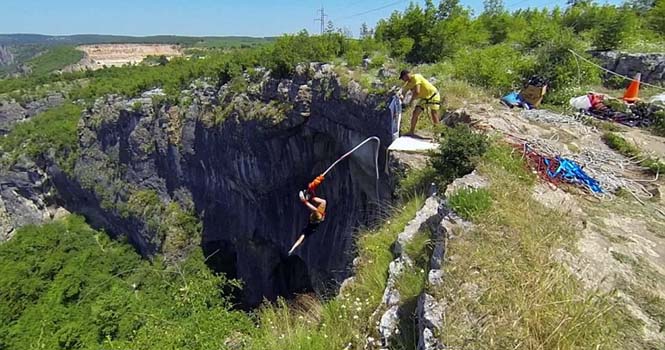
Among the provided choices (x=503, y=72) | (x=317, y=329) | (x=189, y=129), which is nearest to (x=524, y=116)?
(x=503, y=72)

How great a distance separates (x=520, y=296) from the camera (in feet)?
11.2

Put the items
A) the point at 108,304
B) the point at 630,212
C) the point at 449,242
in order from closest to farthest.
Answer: the point at 449,242, the point at 630,212, the point at 108,304

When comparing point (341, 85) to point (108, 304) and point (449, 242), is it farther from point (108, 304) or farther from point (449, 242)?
point (449, 242)

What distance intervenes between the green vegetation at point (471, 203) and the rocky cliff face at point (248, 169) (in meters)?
5.04

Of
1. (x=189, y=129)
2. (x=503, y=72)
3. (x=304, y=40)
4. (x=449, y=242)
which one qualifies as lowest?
(x=189, y=129)

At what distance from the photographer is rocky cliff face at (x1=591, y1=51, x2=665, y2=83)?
1369 cm

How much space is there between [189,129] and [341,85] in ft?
55.1

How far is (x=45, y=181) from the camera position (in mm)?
46094

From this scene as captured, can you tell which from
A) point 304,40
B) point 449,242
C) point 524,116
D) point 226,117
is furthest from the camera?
point 226,117

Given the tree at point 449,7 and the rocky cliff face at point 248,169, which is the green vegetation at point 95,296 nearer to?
the rocky cliff face at point 248,169

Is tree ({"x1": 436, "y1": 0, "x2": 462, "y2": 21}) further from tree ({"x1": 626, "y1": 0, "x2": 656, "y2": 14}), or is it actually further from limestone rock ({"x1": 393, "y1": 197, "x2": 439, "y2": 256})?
limestone rock ({"x1": 393, "y1": 197, "x2": 439, "y2": 256})

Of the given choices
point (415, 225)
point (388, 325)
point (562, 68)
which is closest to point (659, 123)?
point (562, 68)

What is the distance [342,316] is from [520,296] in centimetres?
216

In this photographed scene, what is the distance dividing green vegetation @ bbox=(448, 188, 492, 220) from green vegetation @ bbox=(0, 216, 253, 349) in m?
3.76
